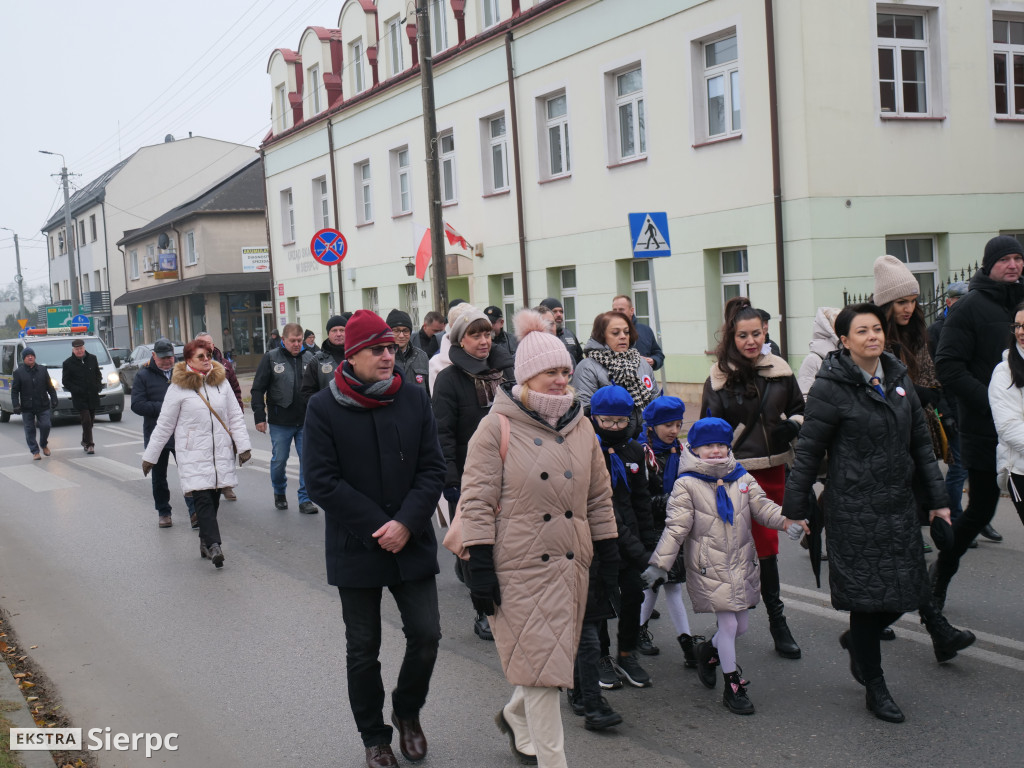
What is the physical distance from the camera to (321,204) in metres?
32.1

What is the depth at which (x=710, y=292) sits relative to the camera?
17.5 metres

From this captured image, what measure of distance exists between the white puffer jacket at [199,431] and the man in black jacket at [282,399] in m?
1.99

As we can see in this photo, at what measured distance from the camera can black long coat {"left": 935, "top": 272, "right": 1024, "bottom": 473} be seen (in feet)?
19.5

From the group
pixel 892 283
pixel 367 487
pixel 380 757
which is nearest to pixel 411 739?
pixel 380 757

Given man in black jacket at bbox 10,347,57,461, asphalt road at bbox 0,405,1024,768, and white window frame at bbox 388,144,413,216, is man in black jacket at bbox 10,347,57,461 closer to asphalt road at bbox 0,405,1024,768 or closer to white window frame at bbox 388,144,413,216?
asphalt road at bbox 0,405,1024,768

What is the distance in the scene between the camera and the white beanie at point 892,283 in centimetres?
579

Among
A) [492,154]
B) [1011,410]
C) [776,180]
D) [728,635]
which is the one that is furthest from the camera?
[492,154]

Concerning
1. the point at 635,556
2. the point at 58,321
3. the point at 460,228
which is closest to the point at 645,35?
the point at 460,228

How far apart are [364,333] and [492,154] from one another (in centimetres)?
1958

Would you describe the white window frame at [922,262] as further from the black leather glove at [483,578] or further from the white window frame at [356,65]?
the white window frame at [356,65]

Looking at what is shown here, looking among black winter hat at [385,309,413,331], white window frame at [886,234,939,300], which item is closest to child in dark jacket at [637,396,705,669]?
black winter hat at [385,309,413,331]

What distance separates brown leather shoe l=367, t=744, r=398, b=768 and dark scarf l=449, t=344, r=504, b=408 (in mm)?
2675

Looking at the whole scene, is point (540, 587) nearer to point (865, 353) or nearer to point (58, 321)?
point (865, 353)

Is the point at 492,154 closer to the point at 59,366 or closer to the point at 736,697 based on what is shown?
the point at 59,366
